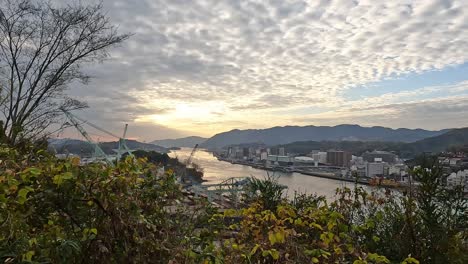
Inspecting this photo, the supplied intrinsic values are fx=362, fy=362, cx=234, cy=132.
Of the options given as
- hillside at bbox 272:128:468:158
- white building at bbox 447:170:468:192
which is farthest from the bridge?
white building at bbox 447:170:468:192

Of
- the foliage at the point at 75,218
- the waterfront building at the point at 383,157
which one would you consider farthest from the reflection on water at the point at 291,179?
the foliage at the point at 75,218

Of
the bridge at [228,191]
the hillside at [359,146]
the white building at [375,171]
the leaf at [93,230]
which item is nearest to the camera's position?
the leaf at [93,230]

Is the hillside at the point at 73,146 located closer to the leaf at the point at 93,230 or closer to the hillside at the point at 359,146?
the leaf at the point at 93,230

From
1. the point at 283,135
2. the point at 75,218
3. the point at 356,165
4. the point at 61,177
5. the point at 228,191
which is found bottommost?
the point at 228,191

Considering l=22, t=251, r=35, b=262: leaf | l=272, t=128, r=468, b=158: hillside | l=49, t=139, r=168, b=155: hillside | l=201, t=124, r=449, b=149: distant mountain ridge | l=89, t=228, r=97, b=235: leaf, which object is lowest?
l=22, t=251, r=35, b=262: leaf

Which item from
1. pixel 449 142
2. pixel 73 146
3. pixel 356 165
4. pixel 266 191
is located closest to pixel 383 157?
pixel 449 142

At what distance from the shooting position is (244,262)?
4.80 ft

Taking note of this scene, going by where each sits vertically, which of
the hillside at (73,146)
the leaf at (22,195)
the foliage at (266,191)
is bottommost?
the foliage at (266,191)

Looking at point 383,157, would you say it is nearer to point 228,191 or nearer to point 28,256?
point 228,191

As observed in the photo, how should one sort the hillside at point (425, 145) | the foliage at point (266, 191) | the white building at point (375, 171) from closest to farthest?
the foliage at point (266, 191) < the white building at point (375, 171) < the hillside at point (425, 145)

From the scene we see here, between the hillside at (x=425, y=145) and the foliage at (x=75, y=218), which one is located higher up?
the hillside at (x=425, y=145)

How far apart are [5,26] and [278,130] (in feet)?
268

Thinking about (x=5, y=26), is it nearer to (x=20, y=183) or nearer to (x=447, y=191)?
(x=20, y=183)

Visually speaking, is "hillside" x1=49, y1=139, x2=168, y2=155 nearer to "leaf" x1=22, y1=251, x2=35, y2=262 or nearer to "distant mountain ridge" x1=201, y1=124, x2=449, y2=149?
"leaf" x1=22, y1=251, x2=35, y2=262
